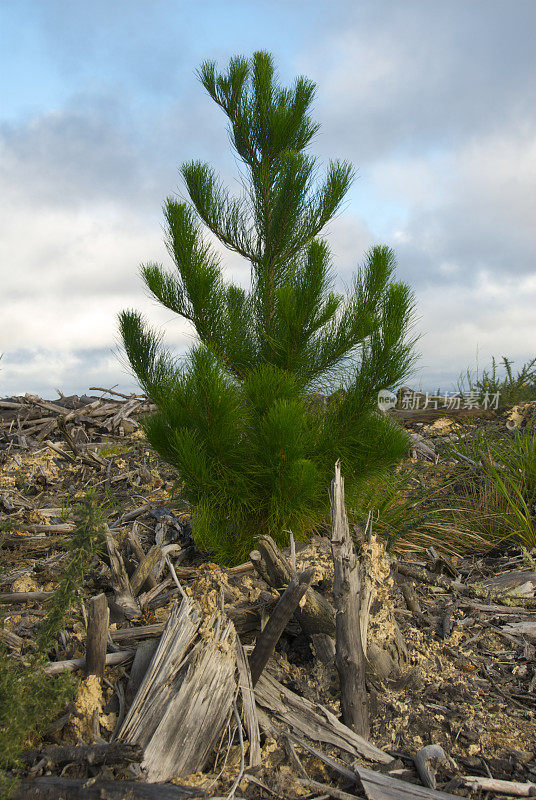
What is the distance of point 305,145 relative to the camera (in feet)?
15.3

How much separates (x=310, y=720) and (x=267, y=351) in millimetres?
2388

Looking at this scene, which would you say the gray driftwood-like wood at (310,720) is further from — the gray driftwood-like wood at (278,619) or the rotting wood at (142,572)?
the rotting wood at (142,572)

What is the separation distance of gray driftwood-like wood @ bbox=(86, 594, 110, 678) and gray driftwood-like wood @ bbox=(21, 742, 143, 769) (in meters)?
0.29

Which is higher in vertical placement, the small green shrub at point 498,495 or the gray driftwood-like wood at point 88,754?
the small green shrub at point 498,495

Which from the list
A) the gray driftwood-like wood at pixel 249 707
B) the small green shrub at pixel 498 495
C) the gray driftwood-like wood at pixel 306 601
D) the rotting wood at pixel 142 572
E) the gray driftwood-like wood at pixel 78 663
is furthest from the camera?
the small green shrub at pixel 498 495

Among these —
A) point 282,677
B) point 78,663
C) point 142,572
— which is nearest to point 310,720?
point 282,677

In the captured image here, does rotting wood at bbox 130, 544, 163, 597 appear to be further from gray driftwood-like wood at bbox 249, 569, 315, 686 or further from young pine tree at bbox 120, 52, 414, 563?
gray driftwood-like wood at bbox 249, 569, 315, 686

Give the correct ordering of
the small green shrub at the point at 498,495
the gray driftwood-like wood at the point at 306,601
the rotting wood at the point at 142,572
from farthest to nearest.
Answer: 1. the small green shrub at the point at 498,495
2. the rotting wood at the point at 142,572
3. the gray driftwood-like wood at the point at 306,601

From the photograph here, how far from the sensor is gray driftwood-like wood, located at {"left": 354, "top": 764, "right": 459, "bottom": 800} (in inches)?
73.5

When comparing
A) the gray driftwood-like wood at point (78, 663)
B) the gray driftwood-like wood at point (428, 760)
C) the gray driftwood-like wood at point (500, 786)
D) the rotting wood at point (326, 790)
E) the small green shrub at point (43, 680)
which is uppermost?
the small green shrub at point (43, 680)

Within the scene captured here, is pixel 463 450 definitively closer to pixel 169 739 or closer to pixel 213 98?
pixel 213 98

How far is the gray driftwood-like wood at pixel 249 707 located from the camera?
1996 millimetres

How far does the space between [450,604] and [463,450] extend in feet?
8.72

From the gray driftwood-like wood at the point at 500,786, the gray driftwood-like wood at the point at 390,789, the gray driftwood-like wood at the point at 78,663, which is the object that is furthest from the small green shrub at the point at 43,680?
the gray driftwood-like wood at the point at 500,786
